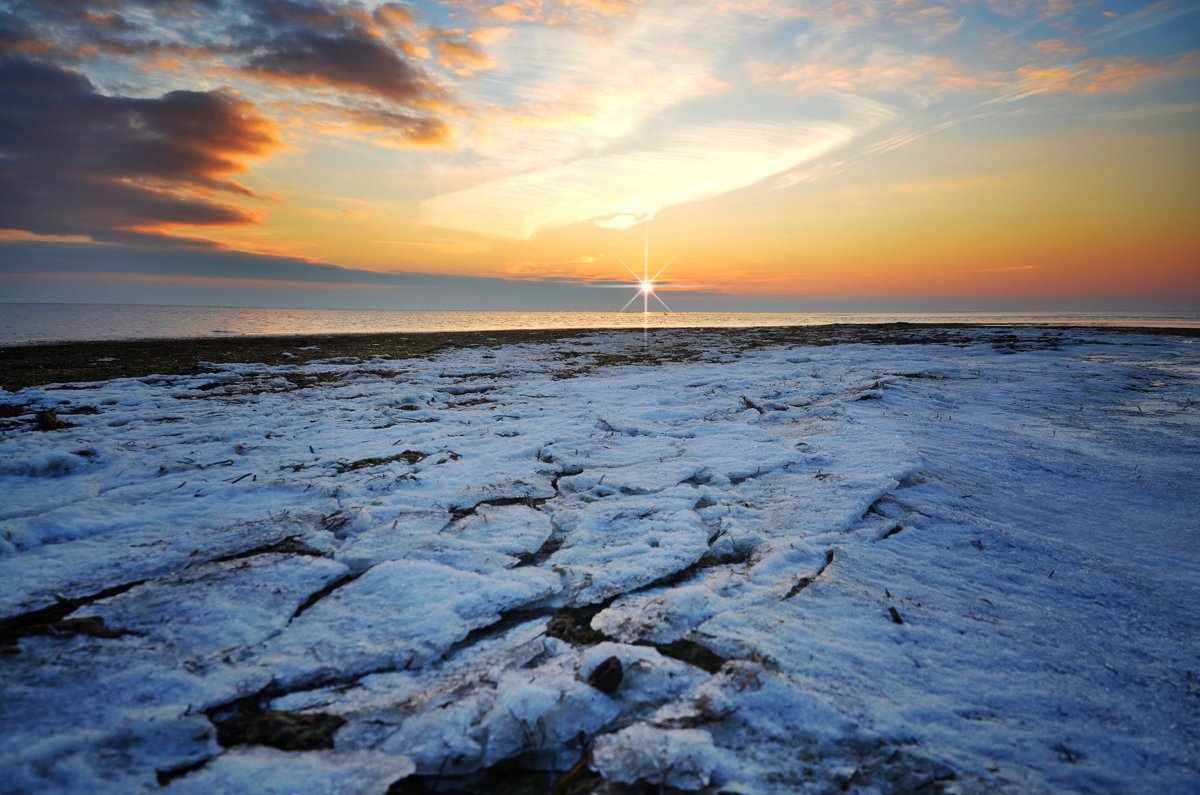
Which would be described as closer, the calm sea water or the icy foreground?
the icy foreground

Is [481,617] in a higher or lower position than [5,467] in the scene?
lower

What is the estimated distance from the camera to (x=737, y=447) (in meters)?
5.09

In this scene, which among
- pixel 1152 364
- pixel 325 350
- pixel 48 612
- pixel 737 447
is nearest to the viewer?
pixel 48 612

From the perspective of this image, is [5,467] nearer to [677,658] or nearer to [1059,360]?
[677,658]

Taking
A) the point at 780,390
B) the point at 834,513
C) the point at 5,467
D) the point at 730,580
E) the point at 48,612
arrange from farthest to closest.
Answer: the point at 780,390 → the point at 5,467 → the point at 834,513 → the point at 730,580 → the point at 48,612

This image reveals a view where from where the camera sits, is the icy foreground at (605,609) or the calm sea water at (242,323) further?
the calm sea water at (242,323)

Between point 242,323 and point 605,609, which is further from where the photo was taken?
point 242,323

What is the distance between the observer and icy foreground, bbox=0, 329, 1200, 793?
5.35 ft

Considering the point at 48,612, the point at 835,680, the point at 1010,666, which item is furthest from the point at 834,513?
the point at 48,612

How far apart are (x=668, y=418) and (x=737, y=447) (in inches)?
62.4

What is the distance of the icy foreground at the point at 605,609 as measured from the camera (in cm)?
163

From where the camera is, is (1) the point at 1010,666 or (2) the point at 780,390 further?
(2) the point at 780,390

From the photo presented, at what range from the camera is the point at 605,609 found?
2.46 m

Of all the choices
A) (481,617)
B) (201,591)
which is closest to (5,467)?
(201,591)
